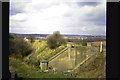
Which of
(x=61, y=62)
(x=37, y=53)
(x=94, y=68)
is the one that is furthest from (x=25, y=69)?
(x=94, y=68)

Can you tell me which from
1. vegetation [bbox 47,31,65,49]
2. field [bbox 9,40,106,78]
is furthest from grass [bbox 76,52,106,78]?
vegetation [bbox 47,31,65,49]

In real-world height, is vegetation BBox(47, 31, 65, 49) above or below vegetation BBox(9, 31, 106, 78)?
above

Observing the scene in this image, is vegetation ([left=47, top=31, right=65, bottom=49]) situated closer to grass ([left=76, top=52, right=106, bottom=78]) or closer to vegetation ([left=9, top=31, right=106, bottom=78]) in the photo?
vegetation ([left=9, top=31, right=106, bottom=78])

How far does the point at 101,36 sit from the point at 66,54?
65cm

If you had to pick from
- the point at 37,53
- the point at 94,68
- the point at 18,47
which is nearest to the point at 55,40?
the point at 37,53

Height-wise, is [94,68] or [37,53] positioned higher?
[37,53]

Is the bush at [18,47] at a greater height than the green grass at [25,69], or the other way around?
the bush at [18,47]

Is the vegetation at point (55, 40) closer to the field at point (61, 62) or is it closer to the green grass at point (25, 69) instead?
the field at point (61, 62)

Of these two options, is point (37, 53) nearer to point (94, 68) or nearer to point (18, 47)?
point (18, 47)

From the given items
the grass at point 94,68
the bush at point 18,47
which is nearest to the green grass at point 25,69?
the bush at point 18,47

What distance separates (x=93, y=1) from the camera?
393cm

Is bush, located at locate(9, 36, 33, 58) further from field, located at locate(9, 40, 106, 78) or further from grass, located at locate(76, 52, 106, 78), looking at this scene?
grass, located at locate(76, 52, 106, 78)

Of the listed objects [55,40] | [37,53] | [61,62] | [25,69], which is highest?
[55,40]

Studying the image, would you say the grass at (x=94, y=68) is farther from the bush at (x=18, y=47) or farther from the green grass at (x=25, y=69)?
the bush at (x=18, y=47)
